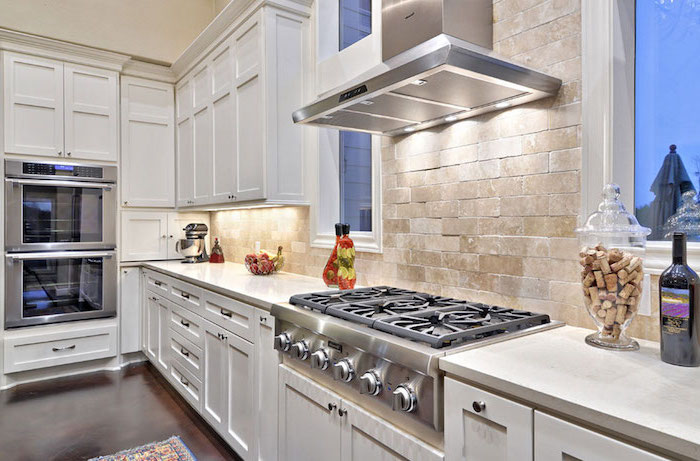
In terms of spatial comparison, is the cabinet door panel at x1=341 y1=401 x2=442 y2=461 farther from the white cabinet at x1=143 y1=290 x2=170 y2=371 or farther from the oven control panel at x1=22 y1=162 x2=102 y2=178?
the oven control panel at x1=22 y1=162 x2=102 y2=178

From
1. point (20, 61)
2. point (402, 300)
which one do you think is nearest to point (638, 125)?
point (402, 300)

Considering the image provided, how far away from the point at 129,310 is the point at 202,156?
63.0 inches

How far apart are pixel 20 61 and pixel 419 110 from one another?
11.3 feet

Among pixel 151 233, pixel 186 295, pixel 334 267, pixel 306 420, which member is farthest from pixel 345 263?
pixel 151 233

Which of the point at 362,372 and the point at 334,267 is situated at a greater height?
the point at 334,267

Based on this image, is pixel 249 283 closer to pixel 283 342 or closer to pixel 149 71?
pixel 283 342

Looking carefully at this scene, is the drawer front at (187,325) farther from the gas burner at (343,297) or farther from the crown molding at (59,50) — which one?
the crown molding at (59,50)

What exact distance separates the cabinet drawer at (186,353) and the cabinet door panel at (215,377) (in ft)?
0.40

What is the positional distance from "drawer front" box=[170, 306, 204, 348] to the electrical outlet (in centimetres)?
226

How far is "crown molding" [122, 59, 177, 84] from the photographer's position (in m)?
3.97

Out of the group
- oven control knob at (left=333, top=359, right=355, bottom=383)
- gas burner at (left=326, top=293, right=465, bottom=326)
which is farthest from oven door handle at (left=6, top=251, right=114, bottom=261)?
oven control knob at (left=333, top=359, right=355, bottom=383)

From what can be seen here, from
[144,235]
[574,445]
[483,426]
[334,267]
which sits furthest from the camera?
[144,235]

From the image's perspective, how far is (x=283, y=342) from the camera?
5.96ft

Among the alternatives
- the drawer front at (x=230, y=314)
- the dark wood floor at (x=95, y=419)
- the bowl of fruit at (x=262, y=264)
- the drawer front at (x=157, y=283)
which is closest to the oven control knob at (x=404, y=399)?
the drawer front at (x=230, y=314)
